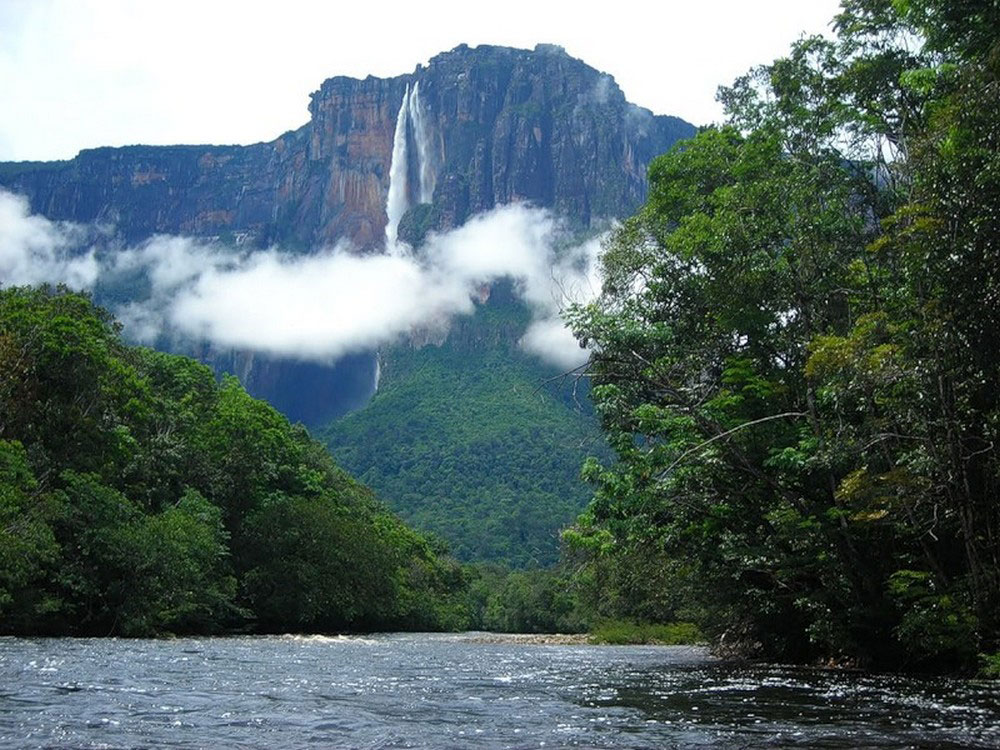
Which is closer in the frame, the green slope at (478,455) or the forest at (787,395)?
the forest at (787,395)

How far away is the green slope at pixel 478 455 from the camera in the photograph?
119 metres

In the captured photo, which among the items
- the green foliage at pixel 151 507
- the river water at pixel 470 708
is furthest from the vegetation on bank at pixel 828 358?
the green foliage at pixel 151 507

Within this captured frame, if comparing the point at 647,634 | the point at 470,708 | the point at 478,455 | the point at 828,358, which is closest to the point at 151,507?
the point at 647,634

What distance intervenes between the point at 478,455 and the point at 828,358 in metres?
111

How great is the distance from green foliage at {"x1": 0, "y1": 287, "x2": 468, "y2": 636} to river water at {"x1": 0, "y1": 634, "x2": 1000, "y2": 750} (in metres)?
14.2

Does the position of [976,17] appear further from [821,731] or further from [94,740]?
[94,740]

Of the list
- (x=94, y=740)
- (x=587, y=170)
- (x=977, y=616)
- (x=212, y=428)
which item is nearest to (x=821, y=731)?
(x=977, y=616)

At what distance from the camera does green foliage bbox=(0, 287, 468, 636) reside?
33812 millimetres

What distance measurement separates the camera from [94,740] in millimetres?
8805

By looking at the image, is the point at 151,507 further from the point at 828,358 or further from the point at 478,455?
the point at 478,455

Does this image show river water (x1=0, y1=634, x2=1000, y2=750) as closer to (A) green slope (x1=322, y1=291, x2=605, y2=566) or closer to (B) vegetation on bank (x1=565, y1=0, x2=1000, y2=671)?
(B) vegetation on bank (x1=565, y1=0, x2=1000, y2=671)

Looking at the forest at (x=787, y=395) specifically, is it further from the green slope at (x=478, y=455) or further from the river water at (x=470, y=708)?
the green slope at (x=478, y=455)

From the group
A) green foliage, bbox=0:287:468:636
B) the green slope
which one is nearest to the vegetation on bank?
green foliage, bbox=0:287:468:636

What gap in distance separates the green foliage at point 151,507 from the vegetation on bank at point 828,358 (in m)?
20.5
